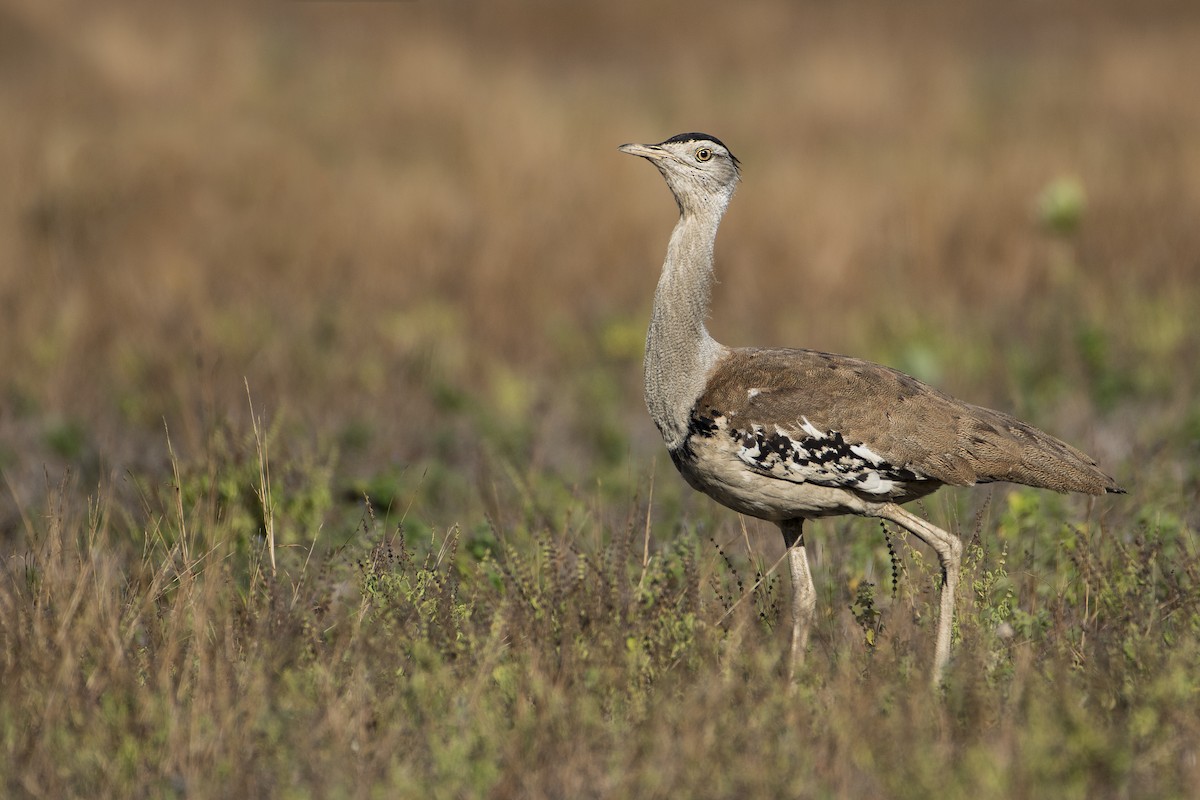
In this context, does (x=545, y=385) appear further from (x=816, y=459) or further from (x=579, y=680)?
(x=579, y=680)

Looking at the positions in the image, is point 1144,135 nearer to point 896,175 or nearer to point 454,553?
point 896,175

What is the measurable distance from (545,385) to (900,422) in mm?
4296

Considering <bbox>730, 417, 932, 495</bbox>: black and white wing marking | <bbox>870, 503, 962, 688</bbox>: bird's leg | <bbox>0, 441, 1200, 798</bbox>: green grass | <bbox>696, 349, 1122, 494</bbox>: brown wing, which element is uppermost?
<bbox>696, 349, 1122, 494</bbox>: brown wing

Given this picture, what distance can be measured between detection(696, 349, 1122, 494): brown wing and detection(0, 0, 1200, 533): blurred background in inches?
58.6

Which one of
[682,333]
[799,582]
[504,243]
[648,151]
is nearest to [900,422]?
[799,582]

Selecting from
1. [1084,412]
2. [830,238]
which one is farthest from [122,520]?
[830,238]

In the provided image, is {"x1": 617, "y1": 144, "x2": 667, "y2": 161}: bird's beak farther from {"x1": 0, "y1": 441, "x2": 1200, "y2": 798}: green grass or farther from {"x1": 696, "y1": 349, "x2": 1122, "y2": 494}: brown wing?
{"x1": 0, "y1": 441, "x2": 1200, "y2": 798}: green grass

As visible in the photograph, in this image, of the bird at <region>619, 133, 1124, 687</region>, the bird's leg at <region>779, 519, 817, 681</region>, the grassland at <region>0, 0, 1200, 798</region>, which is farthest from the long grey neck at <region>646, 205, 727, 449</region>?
the bird's leg at <region>779, 519, 817, 681</region>

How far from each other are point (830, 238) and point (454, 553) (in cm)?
559

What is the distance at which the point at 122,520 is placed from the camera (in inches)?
209

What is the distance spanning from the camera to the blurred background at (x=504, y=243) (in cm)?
719

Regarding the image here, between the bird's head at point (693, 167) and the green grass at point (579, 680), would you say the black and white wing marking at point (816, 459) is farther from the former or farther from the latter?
the bird's head at point (693, 167)

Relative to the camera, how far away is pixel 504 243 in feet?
30.9

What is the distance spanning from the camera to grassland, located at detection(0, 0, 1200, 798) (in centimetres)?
338
